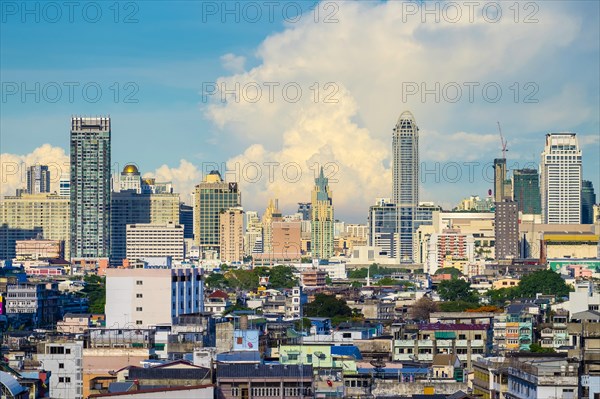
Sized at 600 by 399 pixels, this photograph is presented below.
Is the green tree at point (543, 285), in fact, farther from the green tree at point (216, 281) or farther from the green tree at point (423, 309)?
the green tree at point (423, 309)

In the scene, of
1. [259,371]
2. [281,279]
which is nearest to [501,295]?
[281,279]

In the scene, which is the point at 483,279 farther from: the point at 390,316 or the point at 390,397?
the point at 390,397

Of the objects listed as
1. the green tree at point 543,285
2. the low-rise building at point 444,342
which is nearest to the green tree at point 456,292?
the green tree at point 543,285

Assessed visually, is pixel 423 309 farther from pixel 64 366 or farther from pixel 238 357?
pixel 238 357

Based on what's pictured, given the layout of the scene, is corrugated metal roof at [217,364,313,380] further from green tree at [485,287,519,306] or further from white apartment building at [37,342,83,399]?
green tree at [485,287,519,306]

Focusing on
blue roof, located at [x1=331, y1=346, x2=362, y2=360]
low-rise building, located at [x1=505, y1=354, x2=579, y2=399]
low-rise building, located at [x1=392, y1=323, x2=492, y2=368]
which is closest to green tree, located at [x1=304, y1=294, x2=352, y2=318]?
low-rise building, located at [x1=392, y1=323, x2=492, y2=368]

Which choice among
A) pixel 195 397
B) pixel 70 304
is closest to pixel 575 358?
pixel 195 397
